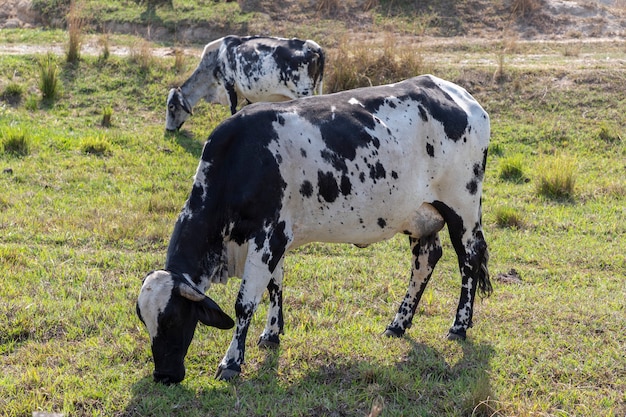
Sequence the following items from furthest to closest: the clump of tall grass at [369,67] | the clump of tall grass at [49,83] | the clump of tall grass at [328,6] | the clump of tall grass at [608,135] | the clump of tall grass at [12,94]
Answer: the clump of tall grass at [328,6], the clump of tall grass at [369,67], the clump of tall grass at [49,83], the clump of tall grass at [12,94], the clump of tall grass at [608,135]

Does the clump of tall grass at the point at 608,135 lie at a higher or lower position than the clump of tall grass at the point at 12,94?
lower

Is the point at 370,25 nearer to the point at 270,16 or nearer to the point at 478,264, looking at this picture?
the point at 270,16

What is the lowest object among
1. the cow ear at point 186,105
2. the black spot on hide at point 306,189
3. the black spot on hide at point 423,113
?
the cow ear at point 186,105

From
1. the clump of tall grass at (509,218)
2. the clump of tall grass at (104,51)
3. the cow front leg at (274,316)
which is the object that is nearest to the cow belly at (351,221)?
the cow front leg at (274,316)

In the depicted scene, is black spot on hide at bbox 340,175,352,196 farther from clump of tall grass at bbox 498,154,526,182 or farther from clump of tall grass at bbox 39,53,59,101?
clump of tall grass at bbox 39,53,59,101

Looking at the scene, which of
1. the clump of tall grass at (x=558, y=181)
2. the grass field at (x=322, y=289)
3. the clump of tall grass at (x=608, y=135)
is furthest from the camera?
the clump of tall grass at (x=608, y=135)

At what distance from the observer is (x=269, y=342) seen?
22.8 feet

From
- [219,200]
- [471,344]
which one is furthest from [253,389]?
[471,344]

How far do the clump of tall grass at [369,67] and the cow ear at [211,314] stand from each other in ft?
31.9

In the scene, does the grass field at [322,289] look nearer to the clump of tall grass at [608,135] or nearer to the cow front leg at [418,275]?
the clump of tall grass at [608,135]

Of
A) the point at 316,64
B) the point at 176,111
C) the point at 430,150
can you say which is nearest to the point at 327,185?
the point at 430,150

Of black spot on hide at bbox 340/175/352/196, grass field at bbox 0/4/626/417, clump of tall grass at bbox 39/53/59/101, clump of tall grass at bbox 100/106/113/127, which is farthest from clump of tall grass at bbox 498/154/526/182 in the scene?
clump of tall grass at bbox 39/53/59/101

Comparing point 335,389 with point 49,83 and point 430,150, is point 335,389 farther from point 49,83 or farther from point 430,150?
point 49,83

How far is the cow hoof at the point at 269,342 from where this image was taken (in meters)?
6.93
